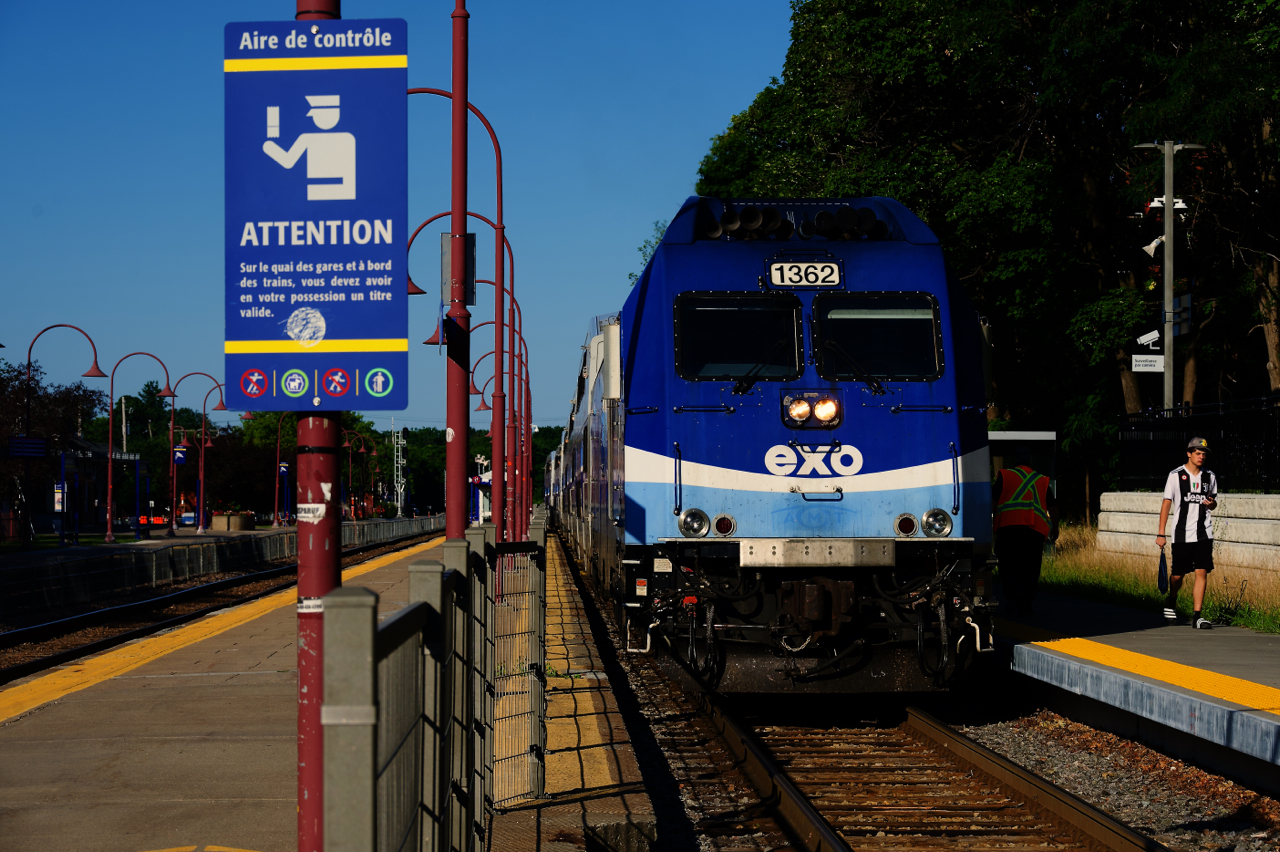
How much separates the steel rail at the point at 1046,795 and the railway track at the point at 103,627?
9.45 meters

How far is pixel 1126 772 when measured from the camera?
8844 mm

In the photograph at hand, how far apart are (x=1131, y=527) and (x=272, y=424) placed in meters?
91.3

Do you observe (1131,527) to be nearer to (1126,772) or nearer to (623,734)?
(1126,772)

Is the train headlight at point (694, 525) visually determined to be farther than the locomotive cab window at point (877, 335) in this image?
No

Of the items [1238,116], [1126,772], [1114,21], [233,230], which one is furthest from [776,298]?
[1114,21]

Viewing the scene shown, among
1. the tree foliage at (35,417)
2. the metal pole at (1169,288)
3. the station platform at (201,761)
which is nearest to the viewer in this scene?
the station platform at (201,761)

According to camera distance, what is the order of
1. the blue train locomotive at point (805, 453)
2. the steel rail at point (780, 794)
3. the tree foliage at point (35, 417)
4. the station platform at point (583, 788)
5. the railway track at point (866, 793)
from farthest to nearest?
the tree foliage at point (35, 417) < the blue train locomotive at point (805, 453) < the railway track at point (866, 793) < the steel rail at point (780, 794) < the station platform at point (583, 788)

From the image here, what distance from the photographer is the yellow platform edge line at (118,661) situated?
11508 millimetres

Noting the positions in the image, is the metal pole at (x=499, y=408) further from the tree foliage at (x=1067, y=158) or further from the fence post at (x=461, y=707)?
the fence post at (x=461, y=707)

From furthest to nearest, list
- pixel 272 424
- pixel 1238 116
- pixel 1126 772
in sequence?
pixel 272 424 → pixel 1238 116 → pixel 1126 772

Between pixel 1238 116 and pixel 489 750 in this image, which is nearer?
pixel 489 750

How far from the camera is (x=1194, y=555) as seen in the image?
1272cm

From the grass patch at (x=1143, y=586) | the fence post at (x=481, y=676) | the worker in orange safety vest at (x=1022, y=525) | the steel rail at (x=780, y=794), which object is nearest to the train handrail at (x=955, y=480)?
the steel rail at (x=780, y=794)

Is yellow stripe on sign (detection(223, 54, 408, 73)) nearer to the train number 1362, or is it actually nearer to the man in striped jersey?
the train number 1362
